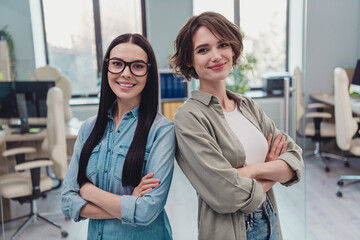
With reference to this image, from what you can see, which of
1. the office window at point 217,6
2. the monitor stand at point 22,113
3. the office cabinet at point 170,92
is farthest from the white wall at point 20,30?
the office window at point 217,6

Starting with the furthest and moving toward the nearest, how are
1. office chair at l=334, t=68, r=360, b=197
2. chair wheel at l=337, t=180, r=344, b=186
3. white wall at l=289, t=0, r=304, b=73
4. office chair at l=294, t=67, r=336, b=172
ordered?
office chair at l=294, t=67, r=336, b=172 → chair wheel at l=337, t=180, r=344, b=186 → office chair at l=334, t=68, r=360, b=197 → white wall at l=289, t=0, r=304, b=73

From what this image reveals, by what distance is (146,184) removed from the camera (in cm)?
112

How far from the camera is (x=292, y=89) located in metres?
2.06

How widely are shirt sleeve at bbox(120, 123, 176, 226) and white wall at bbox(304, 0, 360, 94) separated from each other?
350 cm

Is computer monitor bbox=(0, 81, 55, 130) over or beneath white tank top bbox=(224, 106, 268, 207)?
over

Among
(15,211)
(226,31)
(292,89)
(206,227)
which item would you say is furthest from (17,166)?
(292,89)

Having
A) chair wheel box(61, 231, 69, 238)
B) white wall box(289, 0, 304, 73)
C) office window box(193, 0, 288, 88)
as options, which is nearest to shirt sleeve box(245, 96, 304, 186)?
office window box(193, 0, 288, 88)

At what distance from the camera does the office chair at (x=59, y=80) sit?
1.96 metres

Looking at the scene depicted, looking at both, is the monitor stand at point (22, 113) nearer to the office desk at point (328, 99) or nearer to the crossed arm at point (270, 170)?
the crossed arm at point (270, 170)

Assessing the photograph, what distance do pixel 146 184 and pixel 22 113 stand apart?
45.1 inches

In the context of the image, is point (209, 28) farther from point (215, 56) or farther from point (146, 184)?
point (146, 184)

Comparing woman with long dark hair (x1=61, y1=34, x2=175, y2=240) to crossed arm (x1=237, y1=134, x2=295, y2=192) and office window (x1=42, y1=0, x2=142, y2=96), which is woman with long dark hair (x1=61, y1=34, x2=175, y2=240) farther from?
office window (x1=42, y1=0, x2=142, y2=96)

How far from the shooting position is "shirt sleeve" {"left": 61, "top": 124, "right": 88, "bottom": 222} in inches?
45.5

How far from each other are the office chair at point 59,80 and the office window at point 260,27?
83 centimetres
